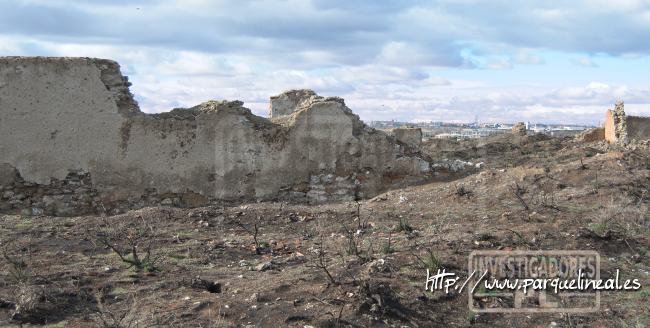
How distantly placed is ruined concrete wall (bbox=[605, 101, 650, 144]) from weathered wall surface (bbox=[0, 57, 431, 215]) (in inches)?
433

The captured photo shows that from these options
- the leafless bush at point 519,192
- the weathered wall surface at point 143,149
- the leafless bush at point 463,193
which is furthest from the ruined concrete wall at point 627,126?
the leafless bush at point 463,193

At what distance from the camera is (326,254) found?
648 centimetres

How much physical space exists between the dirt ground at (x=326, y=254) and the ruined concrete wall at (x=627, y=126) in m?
9.95

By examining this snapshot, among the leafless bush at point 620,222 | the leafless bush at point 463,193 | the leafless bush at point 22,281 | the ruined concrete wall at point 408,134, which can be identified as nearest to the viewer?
the leafless bush at point 22,281

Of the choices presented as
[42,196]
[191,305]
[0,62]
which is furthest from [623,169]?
[0,62]

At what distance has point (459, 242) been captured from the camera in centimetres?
646

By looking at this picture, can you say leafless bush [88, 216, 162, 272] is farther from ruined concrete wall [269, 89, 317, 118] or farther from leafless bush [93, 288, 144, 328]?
ruined concrete wall [269, 89, 317, 118]

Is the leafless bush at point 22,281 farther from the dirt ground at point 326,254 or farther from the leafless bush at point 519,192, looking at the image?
the leafless bush at point 519,192

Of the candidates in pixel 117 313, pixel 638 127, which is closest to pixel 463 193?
pixel 117 313

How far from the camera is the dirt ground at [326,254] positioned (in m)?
4.77

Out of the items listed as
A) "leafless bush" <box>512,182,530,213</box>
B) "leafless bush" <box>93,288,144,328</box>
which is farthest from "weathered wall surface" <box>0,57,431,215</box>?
"leafless bush" <box>93,288,144,328</box>

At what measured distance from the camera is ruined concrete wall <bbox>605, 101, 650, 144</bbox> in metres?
19.4

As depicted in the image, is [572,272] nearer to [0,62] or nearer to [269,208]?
[269,208]

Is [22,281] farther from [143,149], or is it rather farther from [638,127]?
[638,127]
